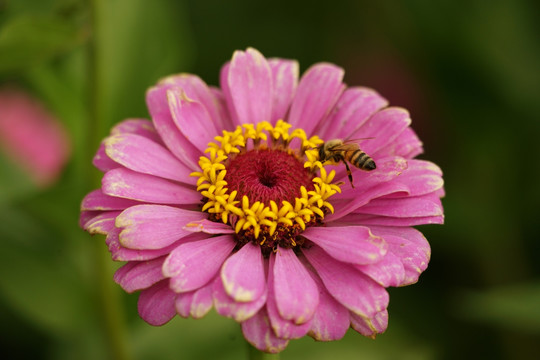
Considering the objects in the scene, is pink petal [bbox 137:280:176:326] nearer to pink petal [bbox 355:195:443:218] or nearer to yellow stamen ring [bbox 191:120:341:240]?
yellow stamen ring [bbox 191:120:341:240]

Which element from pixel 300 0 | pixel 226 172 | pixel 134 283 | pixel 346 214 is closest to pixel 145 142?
pixel 226 172

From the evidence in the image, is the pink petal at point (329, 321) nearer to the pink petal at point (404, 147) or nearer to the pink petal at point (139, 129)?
the pink petal at point (404, 147)

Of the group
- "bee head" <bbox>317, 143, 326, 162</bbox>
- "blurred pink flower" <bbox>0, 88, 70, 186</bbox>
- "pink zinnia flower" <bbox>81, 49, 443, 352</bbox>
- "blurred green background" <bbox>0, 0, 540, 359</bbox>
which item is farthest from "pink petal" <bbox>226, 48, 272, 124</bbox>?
"blurred pink flower" <bbox>0, 88, 70, 186</bbox>

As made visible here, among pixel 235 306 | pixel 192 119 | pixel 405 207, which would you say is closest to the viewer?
pixel 235 306

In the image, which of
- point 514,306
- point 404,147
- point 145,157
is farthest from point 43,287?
point 514,306

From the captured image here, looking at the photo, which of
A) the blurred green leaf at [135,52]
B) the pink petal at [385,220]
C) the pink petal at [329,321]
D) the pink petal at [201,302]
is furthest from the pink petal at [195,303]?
the blurred green leaf at [135,52]

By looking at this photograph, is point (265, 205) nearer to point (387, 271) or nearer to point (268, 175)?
point (268, 175)

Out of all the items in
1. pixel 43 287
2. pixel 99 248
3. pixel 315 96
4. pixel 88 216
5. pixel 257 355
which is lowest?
pixel 43 287
